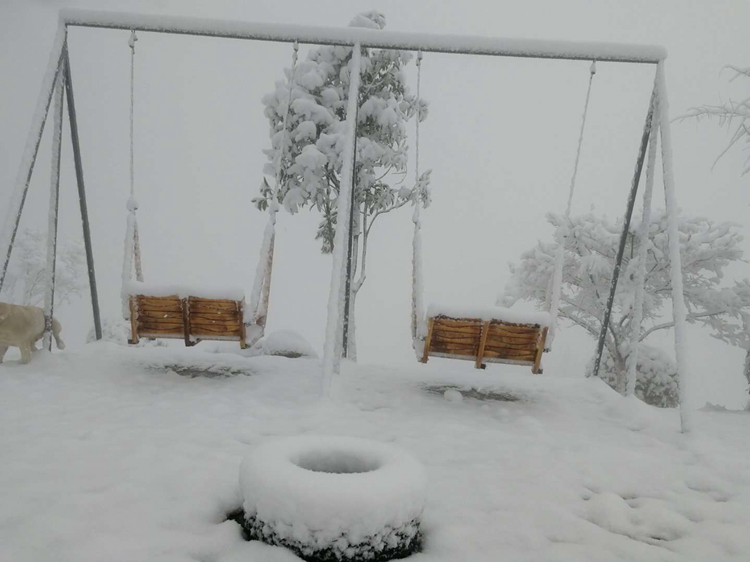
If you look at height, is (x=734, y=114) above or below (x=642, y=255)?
above

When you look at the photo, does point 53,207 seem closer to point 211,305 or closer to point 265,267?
point 211,305

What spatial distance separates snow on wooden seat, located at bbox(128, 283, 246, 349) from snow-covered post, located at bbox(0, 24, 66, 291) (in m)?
1.24

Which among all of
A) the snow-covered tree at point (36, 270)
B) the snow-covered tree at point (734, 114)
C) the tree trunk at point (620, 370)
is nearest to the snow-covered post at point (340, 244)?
the snow-covered tree at point (734, 114)

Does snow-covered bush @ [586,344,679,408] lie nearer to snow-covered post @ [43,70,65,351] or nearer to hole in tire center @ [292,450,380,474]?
hole in tire center @ [292,450,380,474]

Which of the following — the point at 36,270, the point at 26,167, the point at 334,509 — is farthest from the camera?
the point at 36,270

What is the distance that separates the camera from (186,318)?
4730 millimetres

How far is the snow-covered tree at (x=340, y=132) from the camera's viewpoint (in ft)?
33.9

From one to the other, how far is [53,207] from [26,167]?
90 centimetres

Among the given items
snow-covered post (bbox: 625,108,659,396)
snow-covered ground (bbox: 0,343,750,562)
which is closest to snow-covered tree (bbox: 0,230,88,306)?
snow-covered ground (bbox: 0,343,750,562)

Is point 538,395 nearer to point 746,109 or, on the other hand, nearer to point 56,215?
point 56,215

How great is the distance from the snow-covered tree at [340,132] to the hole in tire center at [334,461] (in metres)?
7.84

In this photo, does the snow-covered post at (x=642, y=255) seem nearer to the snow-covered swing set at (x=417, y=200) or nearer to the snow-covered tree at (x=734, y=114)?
the snow-covered swing set at (x=417, y=200)

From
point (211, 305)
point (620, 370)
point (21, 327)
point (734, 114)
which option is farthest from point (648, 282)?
point (21, 327)

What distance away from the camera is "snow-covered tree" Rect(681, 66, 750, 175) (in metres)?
8.38
